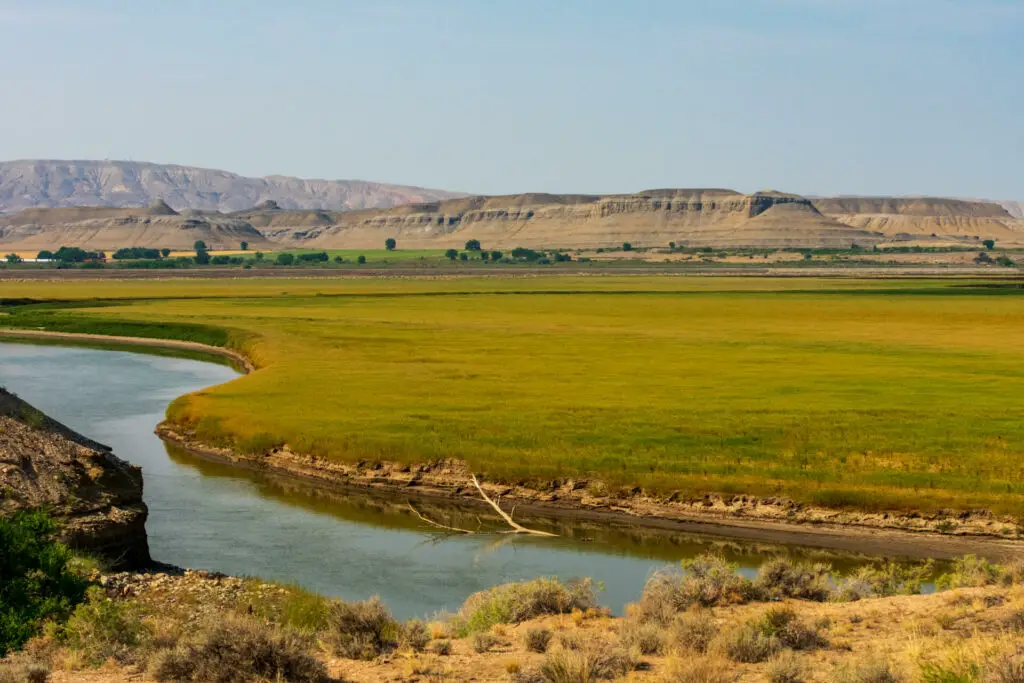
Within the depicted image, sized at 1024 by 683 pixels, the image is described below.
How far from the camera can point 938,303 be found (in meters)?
102

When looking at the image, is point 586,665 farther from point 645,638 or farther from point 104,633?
point 104,633

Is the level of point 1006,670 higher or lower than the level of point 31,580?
higher

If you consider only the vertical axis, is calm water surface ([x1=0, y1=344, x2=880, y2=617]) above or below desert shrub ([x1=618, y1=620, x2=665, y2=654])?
below

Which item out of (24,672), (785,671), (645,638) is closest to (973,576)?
(785,671)

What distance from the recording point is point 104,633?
701 inches

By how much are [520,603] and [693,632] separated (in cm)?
378

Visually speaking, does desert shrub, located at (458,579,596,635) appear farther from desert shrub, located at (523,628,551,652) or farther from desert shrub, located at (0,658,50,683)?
desert shrub, located at (0,658,50,683)

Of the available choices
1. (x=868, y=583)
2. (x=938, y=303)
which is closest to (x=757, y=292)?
(x=938, y=303)

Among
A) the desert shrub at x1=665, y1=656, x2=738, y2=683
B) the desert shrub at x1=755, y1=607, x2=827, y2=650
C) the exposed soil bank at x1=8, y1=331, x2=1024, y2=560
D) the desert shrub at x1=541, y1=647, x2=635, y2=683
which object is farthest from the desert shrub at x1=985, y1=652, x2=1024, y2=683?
the exposed soil bank at x1=8, y1=331, x2=1024, y2=560

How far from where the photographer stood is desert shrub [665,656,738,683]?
49.9 feet

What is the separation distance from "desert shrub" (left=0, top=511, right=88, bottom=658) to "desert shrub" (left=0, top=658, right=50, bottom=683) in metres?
2.29

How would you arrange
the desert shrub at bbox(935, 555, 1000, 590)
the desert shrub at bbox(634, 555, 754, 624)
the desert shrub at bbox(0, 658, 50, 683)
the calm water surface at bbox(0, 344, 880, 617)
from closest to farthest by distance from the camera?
1. the desert shrub at bbox(0, 658, 50, 683)
2. the desert shrub at bbox(634, 555, 754, 624)
3. the desert shrub at bbox(935, 555, 1000, 590)
4. the calm water surface at bbox(0, 344, 880, 617)

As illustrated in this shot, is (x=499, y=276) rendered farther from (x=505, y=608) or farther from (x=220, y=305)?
(x=505, y=608)

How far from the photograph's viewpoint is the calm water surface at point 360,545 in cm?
2686
